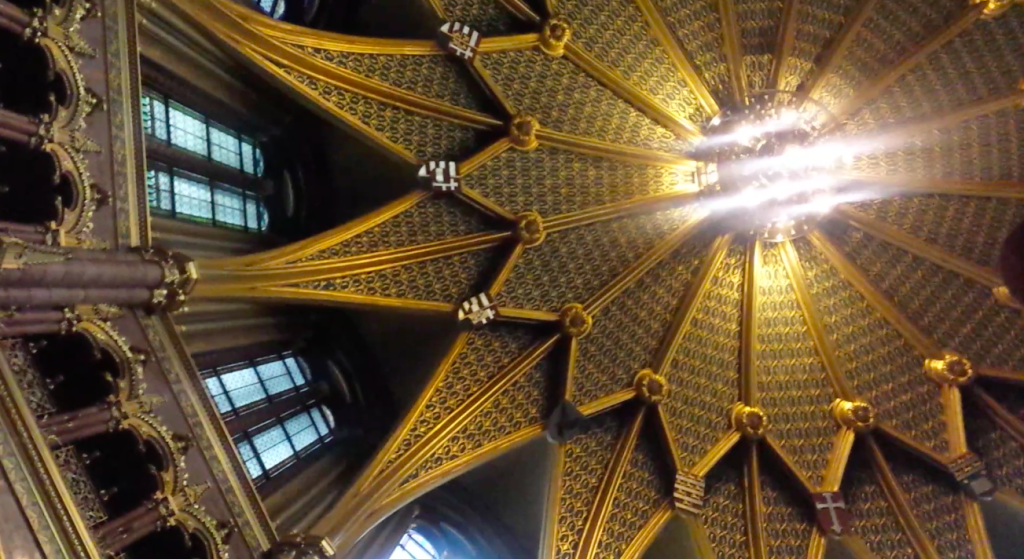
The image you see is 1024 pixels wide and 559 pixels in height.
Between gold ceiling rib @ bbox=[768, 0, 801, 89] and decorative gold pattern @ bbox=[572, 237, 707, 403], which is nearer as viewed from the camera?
decorative gold pattern @ bbox=[572, 237, 707, 403]

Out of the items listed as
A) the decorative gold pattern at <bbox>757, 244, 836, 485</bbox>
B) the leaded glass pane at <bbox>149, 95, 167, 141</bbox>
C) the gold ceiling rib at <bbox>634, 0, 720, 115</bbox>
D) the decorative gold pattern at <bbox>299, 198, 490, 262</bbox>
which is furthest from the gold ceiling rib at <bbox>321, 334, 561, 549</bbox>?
the gold ceiling rib at <bbox>634, 0, 720, 115</bbox>

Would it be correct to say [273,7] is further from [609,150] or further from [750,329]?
[750,329]

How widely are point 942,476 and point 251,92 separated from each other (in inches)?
413

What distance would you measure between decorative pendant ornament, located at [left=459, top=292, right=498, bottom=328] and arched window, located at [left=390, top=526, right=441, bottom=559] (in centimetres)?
263

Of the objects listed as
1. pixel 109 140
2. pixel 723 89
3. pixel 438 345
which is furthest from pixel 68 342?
pixel 723 89

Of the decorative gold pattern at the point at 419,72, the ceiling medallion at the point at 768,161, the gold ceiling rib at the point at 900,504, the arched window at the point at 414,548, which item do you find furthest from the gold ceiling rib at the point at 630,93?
the arched window at the point at 414,548

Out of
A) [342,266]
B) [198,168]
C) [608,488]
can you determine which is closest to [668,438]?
A: [608,488]

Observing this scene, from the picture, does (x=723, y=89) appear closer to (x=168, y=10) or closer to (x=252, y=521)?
(x=168, y=10)

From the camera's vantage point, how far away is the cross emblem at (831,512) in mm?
12227

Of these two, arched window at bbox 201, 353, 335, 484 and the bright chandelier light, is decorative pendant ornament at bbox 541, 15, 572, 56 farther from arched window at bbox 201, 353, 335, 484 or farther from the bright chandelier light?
arched window at bbox 201, 353, 335, 484

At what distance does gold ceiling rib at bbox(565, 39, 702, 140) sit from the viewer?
1248cm

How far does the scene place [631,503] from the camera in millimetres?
11859

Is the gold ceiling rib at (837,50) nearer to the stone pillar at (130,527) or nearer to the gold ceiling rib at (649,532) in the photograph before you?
the gold ceiling rib at (649,532)

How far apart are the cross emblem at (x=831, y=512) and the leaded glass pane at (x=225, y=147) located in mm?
8708
